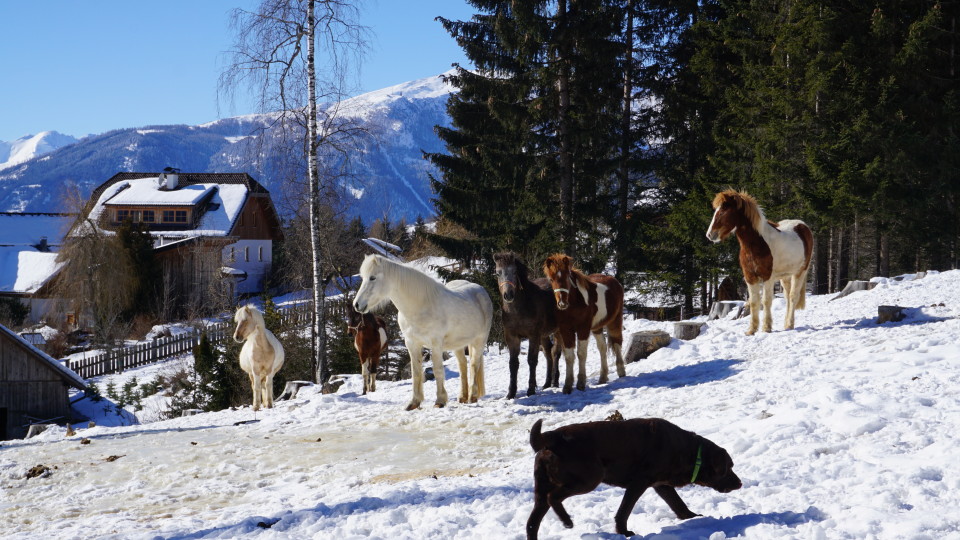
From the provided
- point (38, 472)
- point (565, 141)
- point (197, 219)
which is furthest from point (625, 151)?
point (197, 219)

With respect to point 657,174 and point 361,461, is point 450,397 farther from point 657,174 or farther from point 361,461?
point 657,174

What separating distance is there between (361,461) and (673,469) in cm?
436

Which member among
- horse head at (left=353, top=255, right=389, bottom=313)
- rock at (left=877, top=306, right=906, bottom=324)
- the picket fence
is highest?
horse head at (left=353, top=255, right=389, bottom=313)

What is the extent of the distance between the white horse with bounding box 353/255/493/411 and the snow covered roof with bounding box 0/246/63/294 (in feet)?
147

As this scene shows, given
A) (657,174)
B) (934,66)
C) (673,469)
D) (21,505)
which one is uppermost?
(934,66)

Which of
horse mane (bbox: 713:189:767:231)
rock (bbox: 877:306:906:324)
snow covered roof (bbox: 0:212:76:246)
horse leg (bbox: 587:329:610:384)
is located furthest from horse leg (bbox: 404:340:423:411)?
snow covered roof (bbox: 0:212:76:246)

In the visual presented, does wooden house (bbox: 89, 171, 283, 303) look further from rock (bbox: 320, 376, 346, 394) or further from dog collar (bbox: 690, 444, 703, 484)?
dog collar (bbox: 690, 444, 703, 484)

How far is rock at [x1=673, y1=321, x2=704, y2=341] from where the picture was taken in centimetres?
1386

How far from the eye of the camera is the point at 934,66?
76.2 ft

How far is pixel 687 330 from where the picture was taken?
13.9 metres

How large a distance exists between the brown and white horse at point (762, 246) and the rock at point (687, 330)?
144 cm

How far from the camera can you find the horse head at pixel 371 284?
10.2m

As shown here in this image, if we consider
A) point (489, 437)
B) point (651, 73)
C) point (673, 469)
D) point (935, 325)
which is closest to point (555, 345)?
point (489, 437)

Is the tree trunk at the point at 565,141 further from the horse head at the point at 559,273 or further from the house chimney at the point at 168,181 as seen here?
the house chimney at the point at 168,181
